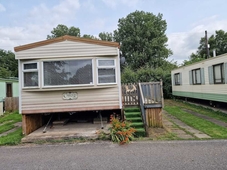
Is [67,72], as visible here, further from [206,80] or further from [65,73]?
[206,80]

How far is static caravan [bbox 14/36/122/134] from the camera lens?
235 inches

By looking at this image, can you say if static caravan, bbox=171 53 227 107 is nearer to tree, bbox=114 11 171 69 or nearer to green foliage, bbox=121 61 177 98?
green foliage, bbox=121 61 177 98

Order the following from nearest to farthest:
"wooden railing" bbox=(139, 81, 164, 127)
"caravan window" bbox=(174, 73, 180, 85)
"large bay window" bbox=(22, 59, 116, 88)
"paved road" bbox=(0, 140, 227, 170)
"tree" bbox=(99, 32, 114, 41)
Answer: "paved road" bbox=(0, 140, 227, 170) → "large bay window" bbox=(22, 59, 116, 88) → "wooden railing" bbox=(139, 81, 164, 127) → "caravan window" bbox=(174, 73, 180, 85) → "tree" bbox=(99, 32, 114, 41)

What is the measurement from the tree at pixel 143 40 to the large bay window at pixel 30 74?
21243 millimetres

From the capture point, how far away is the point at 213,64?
31.2ft

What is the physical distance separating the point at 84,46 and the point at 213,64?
7.30 meters

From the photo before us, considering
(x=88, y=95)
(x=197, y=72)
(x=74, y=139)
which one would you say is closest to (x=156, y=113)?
(x=88, y=95)

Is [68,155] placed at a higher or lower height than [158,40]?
lower

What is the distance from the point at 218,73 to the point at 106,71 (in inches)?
258

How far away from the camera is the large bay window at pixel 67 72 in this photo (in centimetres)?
596

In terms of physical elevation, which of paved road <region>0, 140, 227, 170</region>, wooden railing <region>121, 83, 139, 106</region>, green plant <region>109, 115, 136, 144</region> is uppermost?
wooden railing <region>121, 83, 139, 106</region>

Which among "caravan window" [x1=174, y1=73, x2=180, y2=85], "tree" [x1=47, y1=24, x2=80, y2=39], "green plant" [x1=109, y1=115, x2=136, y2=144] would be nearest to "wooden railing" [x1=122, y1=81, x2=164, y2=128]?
"green plant" [x1=109, y1=115, x2=136, y2=144]

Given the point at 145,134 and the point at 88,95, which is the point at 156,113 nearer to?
the point at 145,134

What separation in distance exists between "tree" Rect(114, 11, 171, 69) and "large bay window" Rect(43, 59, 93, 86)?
20819mm
